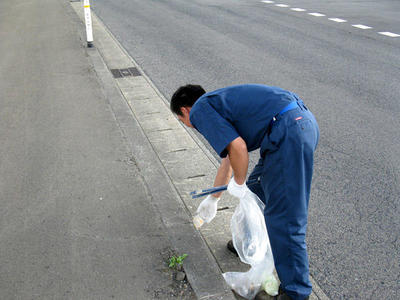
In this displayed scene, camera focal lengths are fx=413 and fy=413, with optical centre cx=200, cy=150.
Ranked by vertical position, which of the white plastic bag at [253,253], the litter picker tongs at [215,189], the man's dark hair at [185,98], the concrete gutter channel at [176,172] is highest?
the man's dark hair at [185,98]

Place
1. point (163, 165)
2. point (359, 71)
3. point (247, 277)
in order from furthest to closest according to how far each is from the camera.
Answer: point (359, 71)
point (163, 165)
point (247, 277)

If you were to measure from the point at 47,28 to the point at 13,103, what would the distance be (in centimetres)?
625

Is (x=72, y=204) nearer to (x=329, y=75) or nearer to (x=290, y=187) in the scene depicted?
(x=290, y=187)

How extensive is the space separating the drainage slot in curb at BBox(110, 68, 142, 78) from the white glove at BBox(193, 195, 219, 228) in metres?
5.14

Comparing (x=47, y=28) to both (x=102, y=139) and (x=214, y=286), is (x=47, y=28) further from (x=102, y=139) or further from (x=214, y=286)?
(x=214, y=286)

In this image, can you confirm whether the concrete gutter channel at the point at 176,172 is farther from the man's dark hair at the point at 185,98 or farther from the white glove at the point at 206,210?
the man's dark hair at the point at 185,98

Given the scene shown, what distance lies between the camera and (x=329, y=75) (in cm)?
805

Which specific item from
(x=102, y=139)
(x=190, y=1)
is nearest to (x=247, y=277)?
(x=102, y=139)

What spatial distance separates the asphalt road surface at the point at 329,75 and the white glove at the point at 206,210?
2.93 feet

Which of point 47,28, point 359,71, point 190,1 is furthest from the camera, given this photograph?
point 190,1

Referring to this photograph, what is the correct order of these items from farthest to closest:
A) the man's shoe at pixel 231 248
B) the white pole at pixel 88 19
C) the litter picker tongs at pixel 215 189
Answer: the white pole at pixel 88 19 → the man's shoe at pixel 231 248 → the litter picker tongs at pixel 215 189

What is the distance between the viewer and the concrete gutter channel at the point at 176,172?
10.5 feet

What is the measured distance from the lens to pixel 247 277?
9.64 feet

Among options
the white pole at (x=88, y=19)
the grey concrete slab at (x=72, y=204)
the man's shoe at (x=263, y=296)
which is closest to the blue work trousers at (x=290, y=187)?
the man's shoe at (x=263, y=296)
